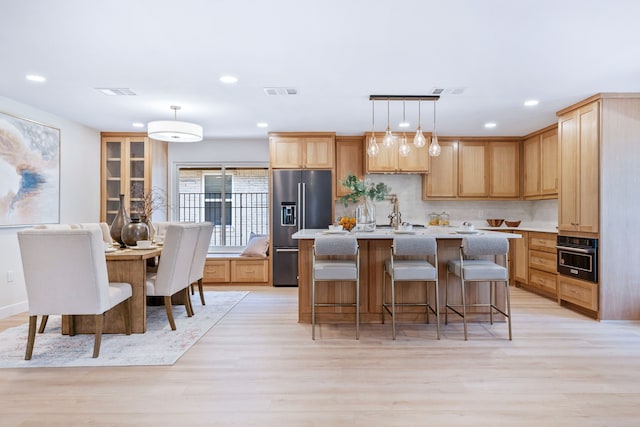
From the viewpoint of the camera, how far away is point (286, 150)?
5.72 metres

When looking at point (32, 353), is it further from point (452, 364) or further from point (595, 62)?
point (595, 62)

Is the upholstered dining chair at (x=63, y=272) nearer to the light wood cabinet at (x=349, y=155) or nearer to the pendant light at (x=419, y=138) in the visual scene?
the pendant light at (x=419, y=138)

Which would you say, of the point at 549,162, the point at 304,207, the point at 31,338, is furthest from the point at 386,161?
the point at 31,338

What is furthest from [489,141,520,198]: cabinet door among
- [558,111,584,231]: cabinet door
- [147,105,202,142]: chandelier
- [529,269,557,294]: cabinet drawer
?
[147,105,202,142]: chandelier

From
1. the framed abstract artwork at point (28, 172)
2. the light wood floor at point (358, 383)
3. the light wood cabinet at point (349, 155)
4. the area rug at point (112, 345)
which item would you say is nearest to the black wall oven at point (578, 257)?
the light wood floor at point (358, 383)

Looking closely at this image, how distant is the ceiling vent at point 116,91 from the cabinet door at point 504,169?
5147 millimetres

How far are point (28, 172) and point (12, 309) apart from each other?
1514mm

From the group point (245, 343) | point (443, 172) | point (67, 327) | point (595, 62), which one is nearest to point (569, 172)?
point (595, 62)

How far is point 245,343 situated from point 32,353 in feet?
5.27

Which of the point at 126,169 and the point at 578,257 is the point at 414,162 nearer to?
the point at 578,257

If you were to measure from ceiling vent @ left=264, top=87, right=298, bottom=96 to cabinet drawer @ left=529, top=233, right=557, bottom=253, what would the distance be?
3662 mm

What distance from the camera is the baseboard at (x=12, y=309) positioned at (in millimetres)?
4023

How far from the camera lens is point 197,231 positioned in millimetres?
3838

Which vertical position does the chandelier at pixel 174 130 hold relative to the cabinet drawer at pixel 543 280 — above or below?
above
